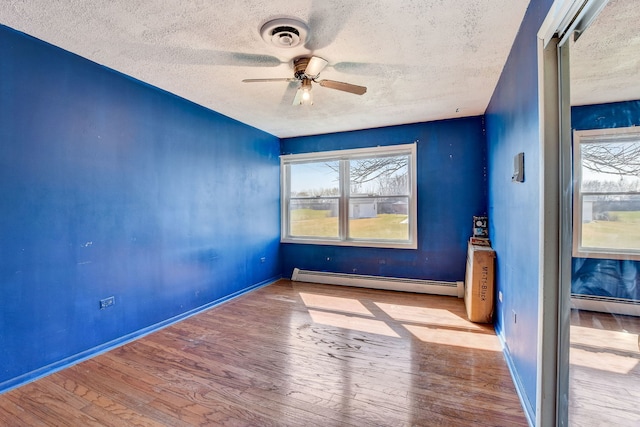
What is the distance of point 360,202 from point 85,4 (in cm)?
389

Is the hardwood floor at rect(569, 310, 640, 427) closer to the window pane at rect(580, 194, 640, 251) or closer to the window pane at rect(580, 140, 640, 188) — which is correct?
the window pane at rect(580, 194, 640, 251)

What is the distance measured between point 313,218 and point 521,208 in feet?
11.6

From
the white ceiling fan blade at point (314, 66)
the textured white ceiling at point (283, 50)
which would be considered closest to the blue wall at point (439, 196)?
the textured white ceiling at point (283, 50)

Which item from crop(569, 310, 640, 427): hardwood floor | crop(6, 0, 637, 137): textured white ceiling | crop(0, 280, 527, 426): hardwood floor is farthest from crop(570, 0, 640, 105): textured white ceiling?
crop(0, 280, 527, 426): hardwood floor

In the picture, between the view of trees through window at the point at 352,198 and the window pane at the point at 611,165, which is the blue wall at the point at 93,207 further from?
the window pane at the point at 611,165

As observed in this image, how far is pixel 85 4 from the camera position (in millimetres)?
1842

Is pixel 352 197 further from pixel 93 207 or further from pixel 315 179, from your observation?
pixel 93 207

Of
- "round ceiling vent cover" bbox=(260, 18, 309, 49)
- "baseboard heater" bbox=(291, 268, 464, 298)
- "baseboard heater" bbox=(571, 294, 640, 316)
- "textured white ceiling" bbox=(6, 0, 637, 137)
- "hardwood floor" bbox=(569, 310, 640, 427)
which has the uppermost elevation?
"textured white ceiling" bbox=(6, 0, 637, 137)

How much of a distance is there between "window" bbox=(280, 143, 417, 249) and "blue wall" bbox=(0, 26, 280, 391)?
159 centimetres

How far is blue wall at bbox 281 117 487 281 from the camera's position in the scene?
416 centimetres

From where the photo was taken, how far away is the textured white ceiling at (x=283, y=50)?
1.89 m

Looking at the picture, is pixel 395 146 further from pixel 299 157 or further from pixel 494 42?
pixel 494 42

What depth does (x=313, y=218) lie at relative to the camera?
522cm

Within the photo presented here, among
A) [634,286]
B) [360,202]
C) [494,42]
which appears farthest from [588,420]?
[360,202]
